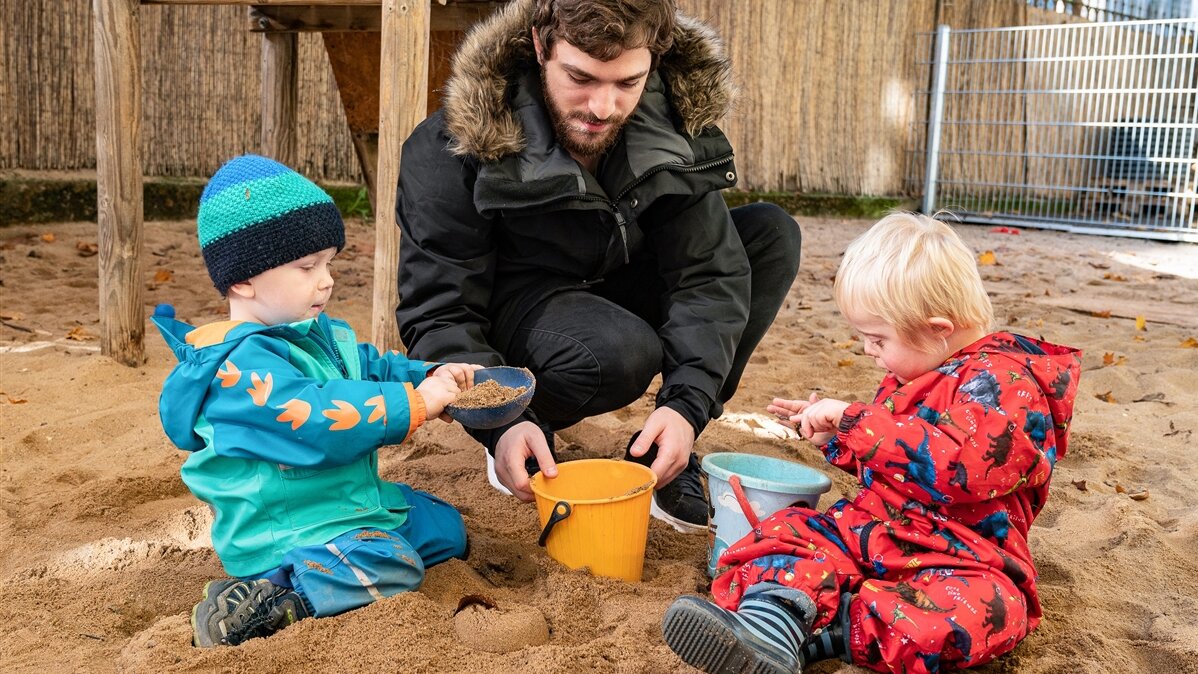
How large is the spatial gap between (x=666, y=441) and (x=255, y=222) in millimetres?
957

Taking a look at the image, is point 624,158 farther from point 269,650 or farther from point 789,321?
point 789,321

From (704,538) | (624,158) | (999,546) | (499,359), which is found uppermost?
(624,158)

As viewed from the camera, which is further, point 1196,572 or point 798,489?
point 1196,572

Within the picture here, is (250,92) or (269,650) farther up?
(250,92)

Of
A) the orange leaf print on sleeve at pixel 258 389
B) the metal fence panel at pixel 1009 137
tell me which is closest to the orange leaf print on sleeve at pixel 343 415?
the orange leaf print on sleeve at pixel 258 389

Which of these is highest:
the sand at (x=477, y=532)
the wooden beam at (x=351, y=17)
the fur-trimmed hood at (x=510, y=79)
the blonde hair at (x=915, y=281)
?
the wooden beam at (x=351, y=17)

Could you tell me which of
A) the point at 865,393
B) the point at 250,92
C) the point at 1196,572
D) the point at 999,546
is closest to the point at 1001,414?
the point at 999,546

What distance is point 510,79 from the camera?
2502 mm

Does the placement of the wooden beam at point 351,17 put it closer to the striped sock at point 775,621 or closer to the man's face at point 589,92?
the man's face at point 589,92

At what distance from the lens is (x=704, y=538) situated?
2477mm

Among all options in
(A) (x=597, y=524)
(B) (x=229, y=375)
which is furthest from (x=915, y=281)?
(B) (x=229, y=375)

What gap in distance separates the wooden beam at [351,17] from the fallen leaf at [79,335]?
1.46 metres

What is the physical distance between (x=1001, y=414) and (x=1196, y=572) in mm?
841

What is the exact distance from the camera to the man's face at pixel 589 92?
2.27 meters
